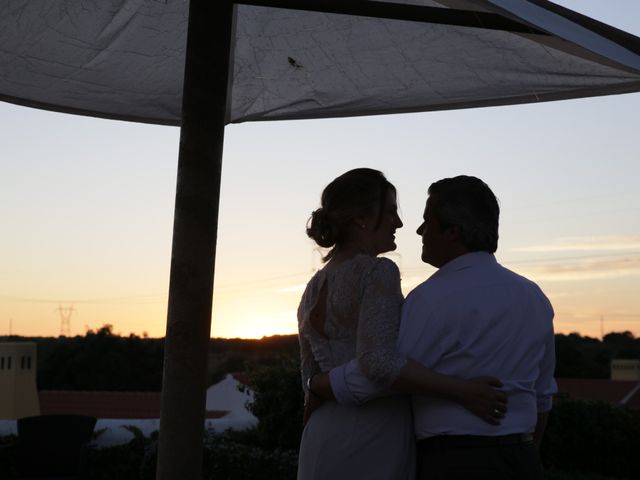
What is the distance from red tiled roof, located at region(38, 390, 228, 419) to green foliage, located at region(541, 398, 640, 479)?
15.3 metres

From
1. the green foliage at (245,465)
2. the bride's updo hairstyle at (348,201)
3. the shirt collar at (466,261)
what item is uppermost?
the bride's updo hairstyle at (348,201)

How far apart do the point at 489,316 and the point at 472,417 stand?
262 mm

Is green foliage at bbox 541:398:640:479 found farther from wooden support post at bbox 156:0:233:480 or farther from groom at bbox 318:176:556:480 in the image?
groom at bbox 318:176:556:480

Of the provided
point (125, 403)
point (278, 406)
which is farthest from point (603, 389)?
point (278, 406)

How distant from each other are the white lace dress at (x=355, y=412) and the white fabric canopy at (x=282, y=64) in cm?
170

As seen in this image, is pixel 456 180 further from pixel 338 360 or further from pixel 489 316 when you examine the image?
pixel 338 360

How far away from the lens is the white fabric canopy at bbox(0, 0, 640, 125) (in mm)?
4414

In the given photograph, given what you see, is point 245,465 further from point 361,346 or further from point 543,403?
point 361,346

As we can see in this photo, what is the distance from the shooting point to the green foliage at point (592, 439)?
488 inches

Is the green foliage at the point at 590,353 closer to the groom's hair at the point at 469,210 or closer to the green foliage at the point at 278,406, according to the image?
the green foliage at the point at 278,406

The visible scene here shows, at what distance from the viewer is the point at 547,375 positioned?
2.87 meters

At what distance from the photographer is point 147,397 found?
29656mm

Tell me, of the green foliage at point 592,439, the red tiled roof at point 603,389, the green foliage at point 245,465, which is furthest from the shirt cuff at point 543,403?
the red tiled roof at point 603,389

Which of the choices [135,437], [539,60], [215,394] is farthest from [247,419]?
[215,394]
